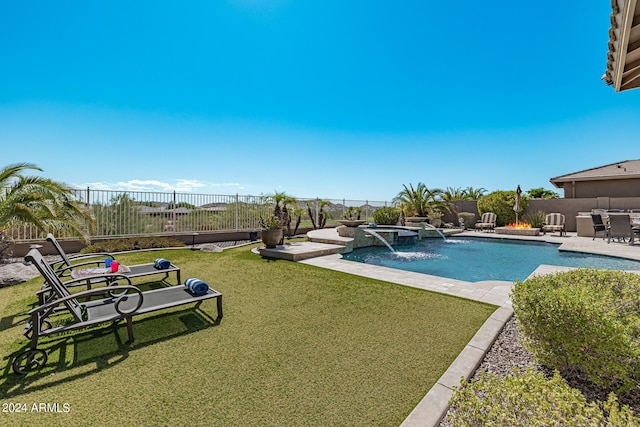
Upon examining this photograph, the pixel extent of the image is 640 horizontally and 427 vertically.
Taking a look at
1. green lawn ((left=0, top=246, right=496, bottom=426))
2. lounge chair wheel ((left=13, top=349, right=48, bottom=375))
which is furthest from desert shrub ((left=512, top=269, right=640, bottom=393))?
lounge chair wheel ((left=13, top=349, right=48, bottom=375))

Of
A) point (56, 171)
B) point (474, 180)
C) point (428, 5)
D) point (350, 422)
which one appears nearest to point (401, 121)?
point (428, 5)

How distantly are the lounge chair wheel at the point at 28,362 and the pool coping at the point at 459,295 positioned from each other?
3.76 meters

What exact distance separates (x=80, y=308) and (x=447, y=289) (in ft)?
20.3

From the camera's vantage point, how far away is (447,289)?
5492 mm

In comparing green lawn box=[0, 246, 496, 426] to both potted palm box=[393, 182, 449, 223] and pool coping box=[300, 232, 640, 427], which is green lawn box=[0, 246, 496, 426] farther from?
potted palm box=[393, 182, 449, 223]

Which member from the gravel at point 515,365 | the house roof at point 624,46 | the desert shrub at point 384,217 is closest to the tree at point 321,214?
the desert shrub at point 384,217

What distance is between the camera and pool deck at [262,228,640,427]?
91.4 inches

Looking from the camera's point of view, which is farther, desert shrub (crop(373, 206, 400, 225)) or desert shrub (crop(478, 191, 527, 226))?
desert shrub (crop(478, 191, 527, 226))

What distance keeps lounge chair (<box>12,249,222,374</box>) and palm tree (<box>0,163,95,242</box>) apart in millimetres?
5370

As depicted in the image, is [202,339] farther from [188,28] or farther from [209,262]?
[188,28]

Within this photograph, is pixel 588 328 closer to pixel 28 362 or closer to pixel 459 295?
pixel 459 295

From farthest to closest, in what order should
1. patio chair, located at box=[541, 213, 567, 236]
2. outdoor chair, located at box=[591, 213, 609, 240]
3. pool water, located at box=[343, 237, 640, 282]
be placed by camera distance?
patio chair, located at box=[541, 213, 567, 236] < outdoor chair, located at box=[591, 213, 609, 240] < pool water, located at box=[343, 237, 640, 282]

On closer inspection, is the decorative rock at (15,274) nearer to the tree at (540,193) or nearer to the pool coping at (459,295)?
the pool coping at (459,295)

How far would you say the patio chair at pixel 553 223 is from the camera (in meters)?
15.3
